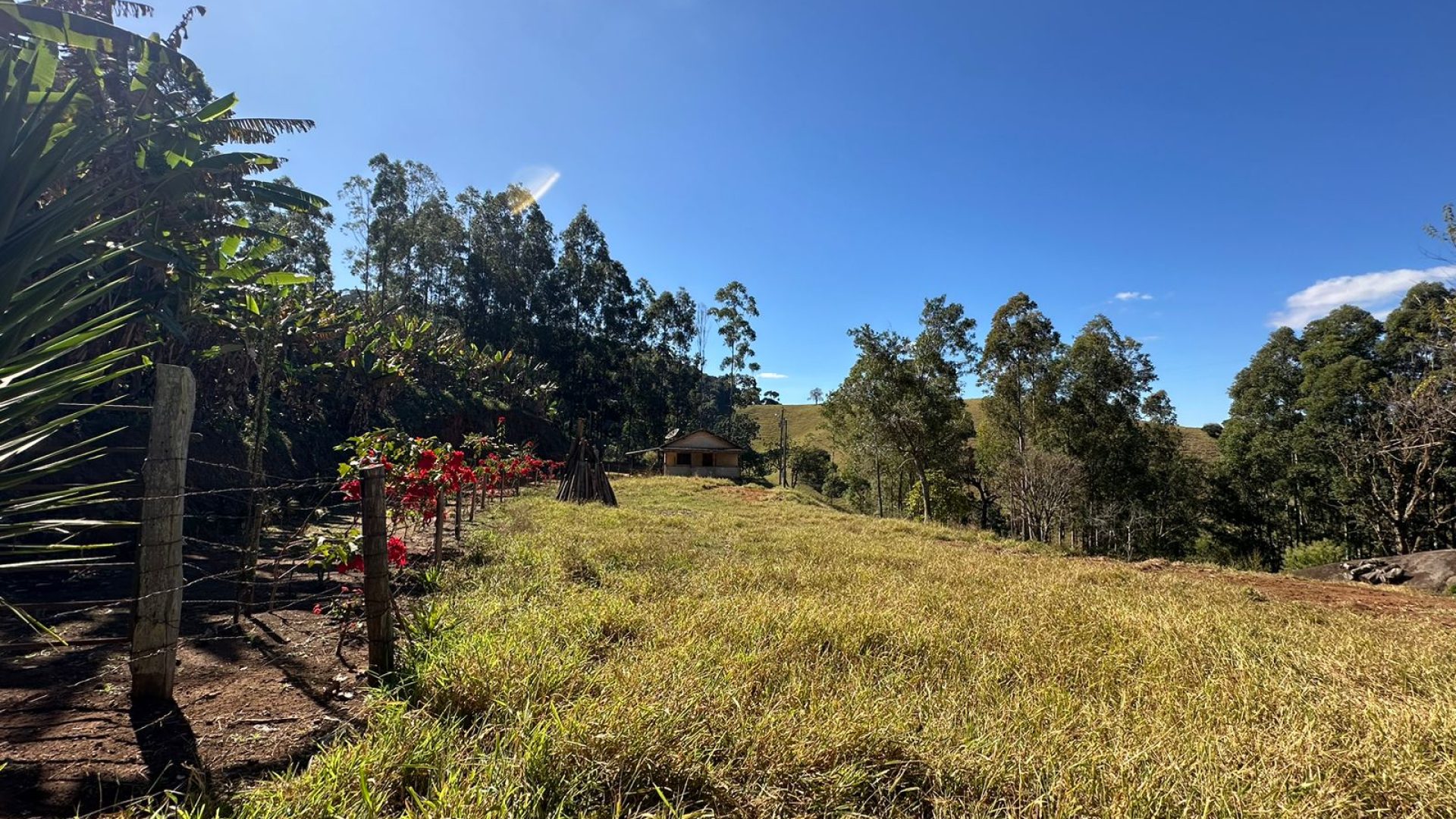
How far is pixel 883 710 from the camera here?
9.62ft

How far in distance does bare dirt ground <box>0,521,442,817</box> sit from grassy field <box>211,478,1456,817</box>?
0.44m

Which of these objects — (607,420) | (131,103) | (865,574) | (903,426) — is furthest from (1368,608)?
(607,420)

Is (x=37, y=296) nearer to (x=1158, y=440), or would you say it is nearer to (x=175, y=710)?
(x=175, y=710)

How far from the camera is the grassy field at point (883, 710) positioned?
7.61 ft

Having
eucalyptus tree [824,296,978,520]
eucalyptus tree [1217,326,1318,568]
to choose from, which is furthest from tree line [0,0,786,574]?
eucalyptus tree [1217,326,1318,568]

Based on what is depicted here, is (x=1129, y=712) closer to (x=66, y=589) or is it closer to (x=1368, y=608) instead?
(x=1368, y=608)

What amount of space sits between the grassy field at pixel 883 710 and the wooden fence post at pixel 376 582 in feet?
0.64

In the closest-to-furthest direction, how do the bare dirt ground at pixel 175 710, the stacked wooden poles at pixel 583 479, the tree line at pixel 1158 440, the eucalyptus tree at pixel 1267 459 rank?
the bare dirt ground at pixel 175 710 → the stacked wooden poles at pixel 583 479 → the tree line at pixel 1158 440 → the eucalyptus tree at pixel 1267 459

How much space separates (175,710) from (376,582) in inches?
40.0

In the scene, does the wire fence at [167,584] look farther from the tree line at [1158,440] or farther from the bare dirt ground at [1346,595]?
the tree line at [1158,440]

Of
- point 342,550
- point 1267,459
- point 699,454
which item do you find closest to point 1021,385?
point 1267,459

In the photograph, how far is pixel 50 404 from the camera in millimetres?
1792

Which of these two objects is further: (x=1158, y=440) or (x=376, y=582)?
(x=1158, y=440)

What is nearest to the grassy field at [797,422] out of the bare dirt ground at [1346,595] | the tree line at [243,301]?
the tree line at [243,301]
